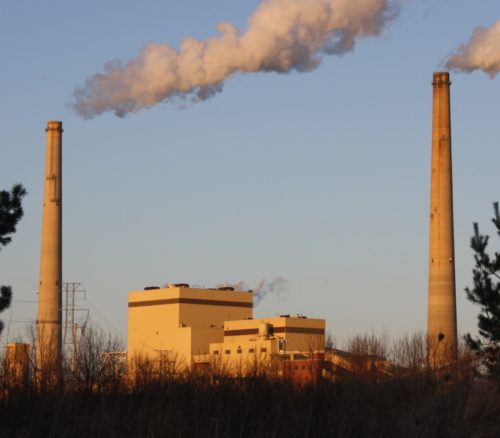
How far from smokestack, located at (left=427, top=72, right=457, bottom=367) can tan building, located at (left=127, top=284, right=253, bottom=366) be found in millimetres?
33388

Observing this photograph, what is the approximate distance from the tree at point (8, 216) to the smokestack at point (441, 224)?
3044 centimetres

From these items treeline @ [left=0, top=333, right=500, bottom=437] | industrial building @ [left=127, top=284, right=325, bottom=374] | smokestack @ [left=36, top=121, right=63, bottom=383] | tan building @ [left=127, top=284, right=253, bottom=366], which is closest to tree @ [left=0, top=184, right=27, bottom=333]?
treeline @ [left=0, top=333, right=500, bottom=437]

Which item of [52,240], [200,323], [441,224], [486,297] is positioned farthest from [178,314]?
[486,297]

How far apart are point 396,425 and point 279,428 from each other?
179 centimetres

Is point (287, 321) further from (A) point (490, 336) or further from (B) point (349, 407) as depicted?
(B) point (349, 407)

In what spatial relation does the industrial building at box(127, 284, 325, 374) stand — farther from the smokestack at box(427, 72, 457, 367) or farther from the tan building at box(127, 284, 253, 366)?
the smokestack at box(427, 72, 457, 367)

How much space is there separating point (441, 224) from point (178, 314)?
3839 cm

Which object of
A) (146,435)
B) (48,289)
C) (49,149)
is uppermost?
(49,149)

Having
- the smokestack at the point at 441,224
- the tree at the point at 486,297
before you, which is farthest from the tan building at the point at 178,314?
the tree at the point at 486,297

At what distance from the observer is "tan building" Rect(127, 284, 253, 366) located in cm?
7962

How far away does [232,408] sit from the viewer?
1462cm

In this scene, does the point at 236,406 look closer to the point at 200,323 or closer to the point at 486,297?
the point at 486,297

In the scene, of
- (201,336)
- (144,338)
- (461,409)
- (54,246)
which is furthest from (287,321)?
(461,409)

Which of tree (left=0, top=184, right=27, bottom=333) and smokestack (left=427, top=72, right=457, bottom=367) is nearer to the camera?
tree (left=0, top=184, right=27, bottom=333)
